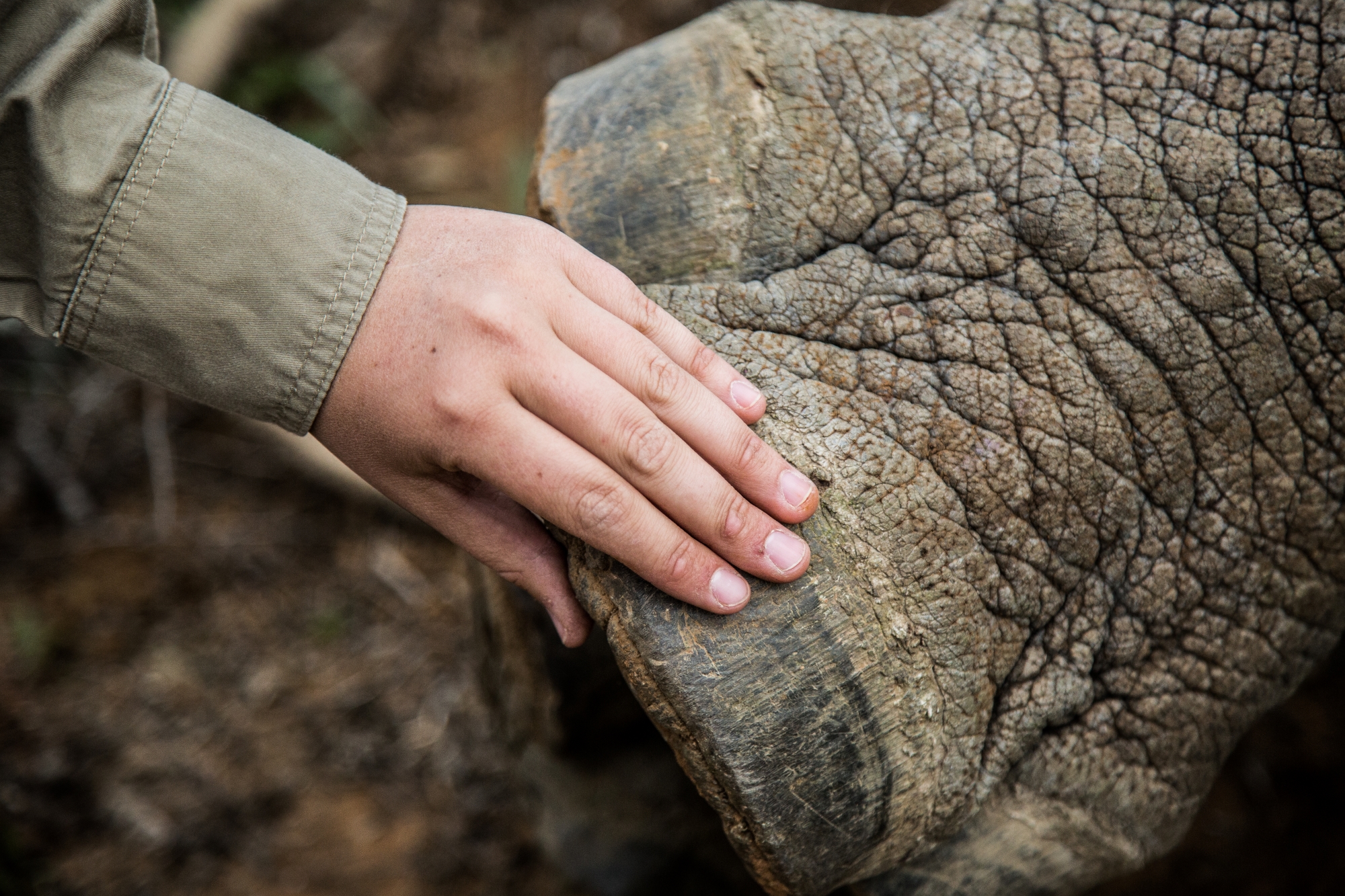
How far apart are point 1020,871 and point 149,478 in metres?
3.06

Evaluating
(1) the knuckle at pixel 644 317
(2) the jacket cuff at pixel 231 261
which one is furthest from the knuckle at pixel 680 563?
(2) the jacket cuff at pixel 231 261

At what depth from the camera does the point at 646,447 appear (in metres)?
1.21

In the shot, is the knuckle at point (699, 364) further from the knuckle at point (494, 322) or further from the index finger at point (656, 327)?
the knuckle at point (494, 322)

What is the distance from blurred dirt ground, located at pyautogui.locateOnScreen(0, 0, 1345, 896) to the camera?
2.19 metres

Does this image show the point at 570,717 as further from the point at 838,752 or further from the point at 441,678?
the point at 441,678

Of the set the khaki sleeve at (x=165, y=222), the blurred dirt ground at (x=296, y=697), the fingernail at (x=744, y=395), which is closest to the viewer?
the khaki sleeve at (x=165, y=222)

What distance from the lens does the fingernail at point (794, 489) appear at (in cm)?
123

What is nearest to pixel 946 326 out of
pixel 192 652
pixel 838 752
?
pixel 838 752

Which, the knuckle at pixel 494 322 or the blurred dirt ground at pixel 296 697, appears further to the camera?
the blurred dirt ground at pixel 296 697

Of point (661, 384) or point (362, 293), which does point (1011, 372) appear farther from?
point (362, 293)

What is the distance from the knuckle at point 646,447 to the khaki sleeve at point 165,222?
0.43 m

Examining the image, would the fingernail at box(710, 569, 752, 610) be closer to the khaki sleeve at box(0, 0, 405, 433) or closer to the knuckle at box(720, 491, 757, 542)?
the knuckle at box(720, 491, 757, 542)

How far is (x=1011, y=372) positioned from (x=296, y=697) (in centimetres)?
246

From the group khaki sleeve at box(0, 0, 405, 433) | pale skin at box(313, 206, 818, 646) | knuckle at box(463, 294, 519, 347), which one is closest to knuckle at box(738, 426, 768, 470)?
pale skin at box(313, 206, 818, 646)
